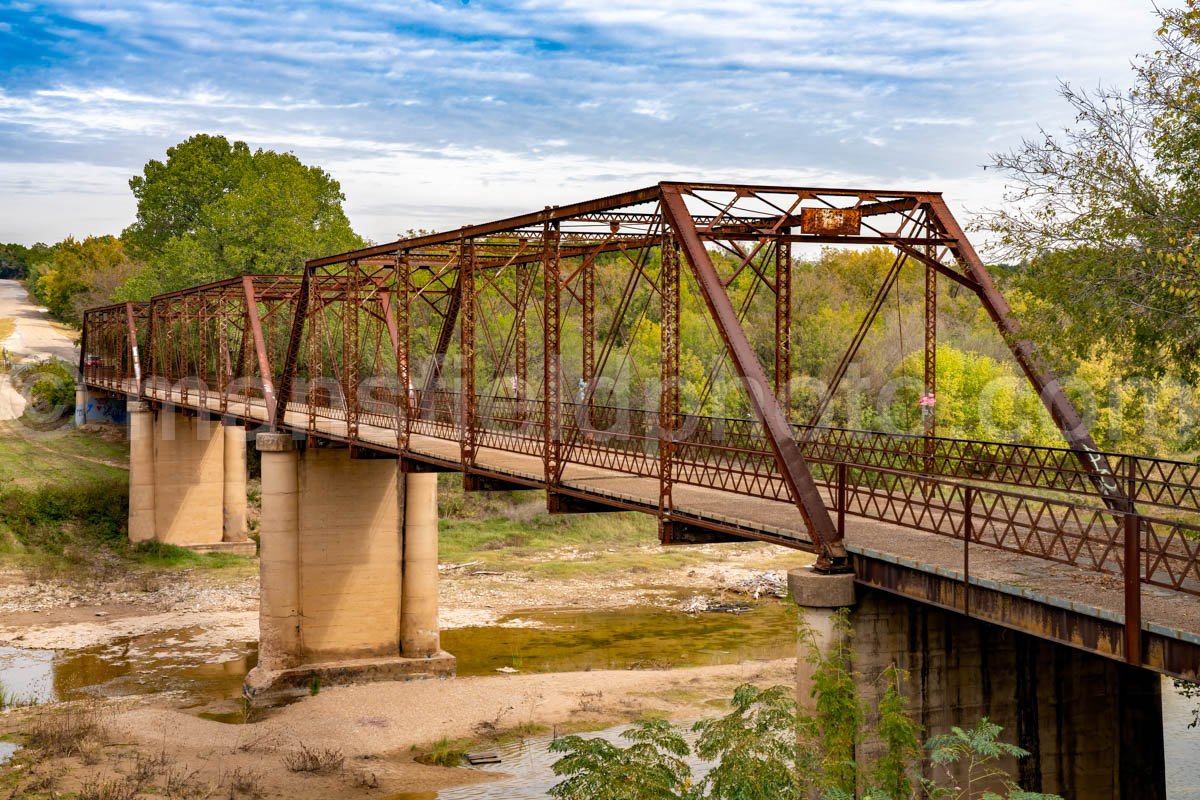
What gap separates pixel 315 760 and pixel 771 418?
43.0 ft

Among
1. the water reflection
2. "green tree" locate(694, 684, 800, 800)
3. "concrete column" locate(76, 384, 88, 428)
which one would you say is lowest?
the water reflection

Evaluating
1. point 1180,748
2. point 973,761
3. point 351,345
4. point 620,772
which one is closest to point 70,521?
point 351,345

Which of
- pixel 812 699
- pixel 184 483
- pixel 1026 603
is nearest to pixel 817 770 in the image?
pixel 812 699

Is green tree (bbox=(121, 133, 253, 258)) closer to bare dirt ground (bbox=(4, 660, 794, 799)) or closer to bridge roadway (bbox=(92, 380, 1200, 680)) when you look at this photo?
bare dirt ground (bbox=(4, 660, 794, 799))

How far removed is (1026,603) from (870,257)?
65149mm

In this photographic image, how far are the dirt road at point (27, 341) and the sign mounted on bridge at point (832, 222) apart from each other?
5771cm

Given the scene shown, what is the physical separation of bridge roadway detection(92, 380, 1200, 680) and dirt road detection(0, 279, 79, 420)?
56246mm

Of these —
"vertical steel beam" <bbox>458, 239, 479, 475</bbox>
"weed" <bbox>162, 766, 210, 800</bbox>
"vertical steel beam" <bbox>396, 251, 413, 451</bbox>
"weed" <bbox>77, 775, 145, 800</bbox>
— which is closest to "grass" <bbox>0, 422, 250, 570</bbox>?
"vertical steel beam" <bbox>396, 251, 413, 451</bbox>

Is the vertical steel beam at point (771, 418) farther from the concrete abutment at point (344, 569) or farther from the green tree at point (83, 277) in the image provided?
→ the green tree at point (83, 277)

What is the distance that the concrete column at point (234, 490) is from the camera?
4828 centimetres

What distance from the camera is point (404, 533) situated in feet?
102

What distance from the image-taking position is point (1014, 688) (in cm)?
1486

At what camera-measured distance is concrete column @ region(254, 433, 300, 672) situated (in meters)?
29.4

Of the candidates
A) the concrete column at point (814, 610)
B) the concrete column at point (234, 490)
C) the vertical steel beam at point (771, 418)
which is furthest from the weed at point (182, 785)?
the concrete column at point (234, 490)
